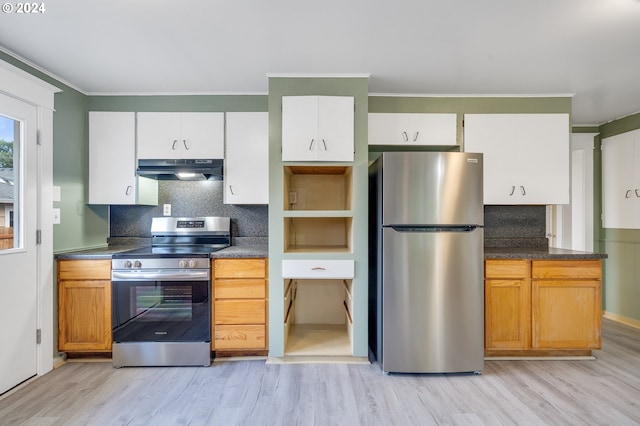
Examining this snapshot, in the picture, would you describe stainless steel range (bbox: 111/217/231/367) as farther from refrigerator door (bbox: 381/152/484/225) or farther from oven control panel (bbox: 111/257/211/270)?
refrigerator door (bbox: 381/152/484/225)

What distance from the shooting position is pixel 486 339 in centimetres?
249

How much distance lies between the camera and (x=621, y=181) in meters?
3.47

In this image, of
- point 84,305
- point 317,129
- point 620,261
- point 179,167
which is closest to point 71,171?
point 179,167

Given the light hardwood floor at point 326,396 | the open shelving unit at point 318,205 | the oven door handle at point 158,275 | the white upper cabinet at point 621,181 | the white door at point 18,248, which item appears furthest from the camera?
the white upper cabinet at point 621,181

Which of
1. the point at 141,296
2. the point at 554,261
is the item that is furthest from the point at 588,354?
the point at 141,296

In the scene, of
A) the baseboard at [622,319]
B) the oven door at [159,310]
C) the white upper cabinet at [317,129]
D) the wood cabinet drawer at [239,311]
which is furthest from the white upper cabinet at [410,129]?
the baseboard at [622,319]

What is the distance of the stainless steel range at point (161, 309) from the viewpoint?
93.5 inches

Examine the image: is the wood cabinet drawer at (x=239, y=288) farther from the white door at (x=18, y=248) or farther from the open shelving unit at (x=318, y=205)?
the white door at (x=18, y=248)

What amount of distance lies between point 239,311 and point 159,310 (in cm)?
61

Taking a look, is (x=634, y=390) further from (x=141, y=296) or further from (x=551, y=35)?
(x=141, y=296)

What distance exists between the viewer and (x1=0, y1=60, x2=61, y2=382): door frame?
2285 millimetres

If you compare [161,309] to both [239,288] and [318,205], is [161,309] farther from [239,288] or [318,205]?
[318,205]

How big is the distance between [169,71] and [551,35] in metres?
2.67

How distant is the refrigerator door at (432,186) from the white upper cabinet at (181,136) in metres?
1.55
